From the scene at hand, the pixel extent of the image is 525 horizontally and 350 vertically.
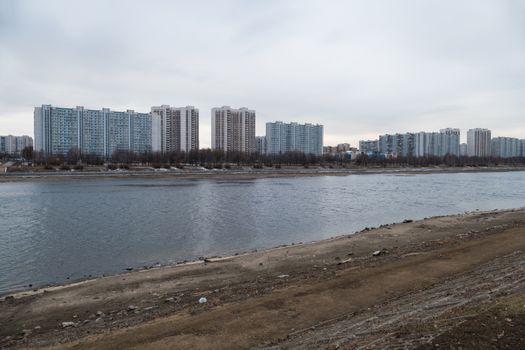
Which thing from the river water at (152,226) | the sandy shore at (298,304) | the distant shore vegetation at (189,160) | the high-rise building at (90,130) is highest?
the high-rise building at (90,130)

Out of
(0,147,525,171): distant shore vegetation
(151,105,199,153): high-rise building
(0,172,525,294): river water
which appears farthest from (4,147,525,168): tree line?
(0,172,525,294): river water

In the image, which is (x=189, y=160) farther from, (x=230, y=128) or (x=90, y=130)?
(x=230, y=128)

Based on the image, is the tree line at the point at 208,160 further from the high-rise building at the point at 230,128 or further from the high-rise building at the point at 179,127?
the high-rise building at the point at 179,127

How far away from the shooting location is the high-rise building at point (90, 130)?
445 ft

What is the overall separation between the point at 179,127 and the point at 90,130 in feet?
114

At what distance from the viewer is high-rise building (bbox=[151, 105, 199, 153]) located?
160 m

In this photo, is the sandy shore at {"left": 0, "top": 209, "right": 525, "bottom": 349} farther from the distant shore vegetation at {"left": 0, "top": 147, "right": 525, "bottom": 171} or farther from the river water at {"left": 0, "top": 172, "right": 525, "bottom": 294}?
the distant shore vegetation at {"left": 0, "top": 147, "right": 525, "bottom": 171}

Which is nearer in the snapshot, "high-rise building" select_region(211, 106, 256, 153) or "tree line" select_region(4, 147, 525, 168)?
"tree line" select_region(4, 147, 525, 168)

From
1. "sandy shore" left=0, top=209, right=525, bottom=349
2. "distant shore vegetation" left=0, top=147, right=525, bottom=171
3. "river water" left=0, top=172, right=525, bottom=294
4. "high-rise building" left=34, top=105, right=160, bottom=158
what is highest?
"high-rise building" left=34, top=105, right=160, bottom=158

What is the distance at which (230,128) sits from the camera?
16662 centimetres

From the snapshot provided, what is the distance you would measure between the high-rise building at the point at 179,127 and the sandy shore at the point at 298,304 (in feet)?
490

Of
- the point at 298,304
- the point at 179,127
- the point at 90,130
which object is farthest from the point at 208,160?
the point at 298,304

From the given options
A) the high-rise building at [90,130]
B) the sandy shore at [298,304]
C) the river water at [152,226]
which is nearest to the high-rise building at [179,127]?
the high-rise building at [90,130]

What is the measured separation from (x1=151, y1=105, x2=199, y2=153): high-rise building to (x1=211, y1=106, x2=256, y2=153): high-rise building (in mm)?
8820
